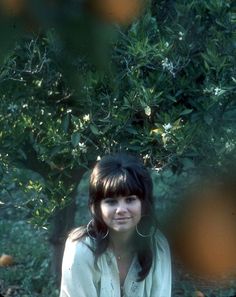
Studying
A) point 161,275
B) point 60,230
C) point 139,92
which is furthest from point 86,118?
point 60,230

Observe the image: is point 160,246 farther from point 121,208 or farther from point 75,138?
point 75,138

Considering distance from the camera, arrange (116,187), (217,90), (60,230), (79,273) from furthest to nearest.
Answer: (60,230)
(217,90)
(79,273)
(116,187)

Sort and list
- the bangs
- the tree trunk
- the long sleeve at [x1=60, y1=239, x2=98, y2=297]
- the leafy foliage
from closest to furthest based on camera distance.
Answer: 1. the bangs
2. the long sleeve at [x1=60, y1=239, x2=98, y2=297]
3. the leafy foliage
4. the tree trunk

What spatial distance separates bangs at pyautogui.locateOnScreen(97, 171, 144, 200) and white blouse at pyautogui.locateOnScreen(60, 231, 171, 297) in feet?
1.00

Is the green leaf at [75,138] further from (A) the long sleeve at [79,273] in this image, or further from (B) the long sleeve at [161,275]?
(B) the long sleeve at [161,275]

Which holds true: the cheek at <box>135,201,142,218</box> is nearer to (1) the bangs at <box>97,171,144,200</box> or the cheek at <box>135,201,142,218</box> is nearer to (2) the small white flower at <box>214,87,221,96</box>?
(1) the bangs at <box>97,171,144,200</box>

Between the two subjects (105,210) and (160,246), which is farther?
(160,246)

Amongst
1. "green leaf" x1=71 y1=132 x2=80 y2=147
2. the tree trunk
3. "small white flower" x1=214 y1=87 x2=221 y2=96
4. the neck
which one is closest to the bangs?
the neck

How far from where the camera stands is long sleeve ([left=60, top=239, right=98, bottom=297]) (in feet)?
11.3

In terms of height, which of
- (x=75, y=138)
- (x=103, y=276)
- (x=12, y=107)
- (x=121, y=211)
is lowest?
(x=103, y=276)

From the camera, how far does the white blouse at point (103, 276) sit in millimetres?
3465

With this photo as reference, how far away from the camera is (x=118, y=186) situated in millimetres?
3334

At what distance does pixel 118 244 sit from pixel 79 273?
240 millimetres

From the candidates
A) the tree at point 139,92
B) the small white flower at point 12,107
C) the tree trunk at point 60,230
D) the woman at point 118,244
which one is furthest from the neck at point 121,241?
the tree trunk at point 60,230
